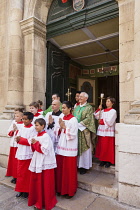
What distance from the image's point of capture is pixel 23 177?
3.29 m

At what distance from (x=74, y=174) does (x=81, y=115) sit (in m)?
1.36

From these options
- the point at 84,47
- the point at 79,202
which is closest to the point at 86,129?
the point at 79,202

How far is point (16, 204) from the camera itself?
10.3ft

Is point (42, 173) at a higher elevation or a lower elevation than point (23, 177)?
higher

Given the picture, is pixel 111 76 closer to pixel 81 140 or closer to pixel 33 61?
pixel 33 61

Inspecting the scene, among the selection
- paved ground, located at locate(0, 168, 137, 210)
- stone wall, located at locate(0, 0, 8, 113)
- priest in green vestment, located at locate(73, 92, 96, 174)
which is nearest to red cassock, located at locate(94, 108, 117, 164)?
priest in green vestment, located at locate(73, 92, 96, 174)

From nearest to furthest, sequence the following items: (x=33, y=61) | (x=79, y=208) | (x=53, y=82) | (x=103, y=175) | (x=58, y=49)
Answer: (x=79, y=208) < (x=103, y=175) < (x=33, y=61) < (x=53, y=82) < (x=58, y=49)

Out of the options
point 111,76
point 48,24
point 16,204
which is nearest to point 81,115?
point 16,204

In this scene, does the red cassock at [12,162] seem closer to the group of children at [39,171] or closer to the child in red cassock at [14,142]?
the child in red cassock at [14,142]

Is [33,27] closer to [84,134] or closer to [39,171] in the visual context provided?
[84,134]

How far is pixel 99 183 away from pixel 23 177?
1507mm

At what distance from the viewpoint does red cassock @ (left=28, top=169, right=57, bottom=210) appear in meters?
2.90

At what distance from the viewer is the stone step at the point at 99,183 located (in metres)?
3.24

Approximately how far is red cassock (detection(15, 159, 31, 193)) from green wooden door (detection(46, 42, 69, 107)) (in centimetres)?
252
